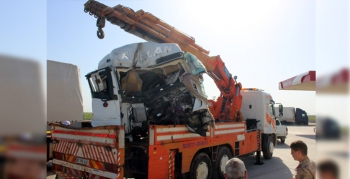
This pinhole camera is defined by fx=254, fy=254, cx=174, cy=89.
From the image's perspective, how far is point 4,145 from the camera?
127 cm

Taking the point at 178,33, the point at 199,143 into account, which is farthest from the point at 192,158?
the point at 178,33

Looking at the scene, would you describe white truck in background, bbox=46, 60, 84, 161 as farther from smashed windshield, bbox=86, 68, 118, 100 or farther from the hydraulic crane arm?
the hydraulic crane arm

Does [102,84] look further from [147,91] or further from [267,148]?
[267,148]

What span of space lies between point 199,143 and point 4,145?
16.7 ft

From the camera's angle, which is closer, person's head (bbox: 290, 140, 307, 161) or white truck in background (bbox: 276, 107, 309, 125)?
person's head (bbox: 290, 140, 307, 161)

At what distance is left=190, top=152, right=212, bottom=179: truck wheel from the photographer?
5848 mm

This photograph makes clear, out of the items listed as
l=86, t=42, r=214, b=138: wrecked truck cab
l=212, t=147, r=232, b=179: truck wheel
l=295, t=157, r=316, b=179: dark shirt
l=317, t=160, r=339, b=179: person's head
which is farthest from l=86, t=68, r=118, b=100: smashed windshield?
l=317, t=160, r=339, b=179: person's head

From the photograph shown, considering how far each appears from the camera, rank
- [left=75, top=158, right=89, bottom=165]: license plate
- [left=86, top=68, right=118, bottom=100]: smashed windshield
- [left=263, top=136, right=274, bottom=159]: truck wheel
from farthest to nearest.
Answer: [left=263, top=136, right=274, bottom=159]: truck wheel < [left=86, top=68, right=118, bottom=100]: smashed windshield < [left=75, top=158, right=89, bottom=165]: license plate

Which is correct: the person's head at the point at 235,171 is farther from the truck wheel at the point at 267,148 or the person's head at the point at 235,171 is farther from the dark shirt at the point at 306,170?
the truck wheel at the point at 267,148

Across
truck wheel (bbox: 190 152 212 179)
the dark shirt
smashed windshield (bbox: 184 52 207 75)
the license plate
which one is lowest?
truck wheel (bbox: 190 152 212 179)

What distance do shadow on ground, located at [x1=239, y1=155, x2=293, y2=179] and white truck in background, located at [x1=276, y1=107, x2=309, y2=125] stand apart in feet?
95.3

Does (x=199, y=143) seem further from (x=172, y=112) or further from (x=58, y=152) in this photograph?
(x=58, y=152)

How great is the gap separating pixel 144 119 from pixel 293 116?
3641 centimetres

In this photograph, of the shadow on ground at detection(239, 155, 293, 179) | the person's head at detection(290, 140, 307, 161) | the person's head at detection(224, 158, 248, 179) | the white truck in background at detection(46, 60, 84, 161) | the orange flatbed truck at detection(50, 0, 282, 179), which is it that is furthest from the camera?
the white truck in background at detection(46, 60, 84, 161)
